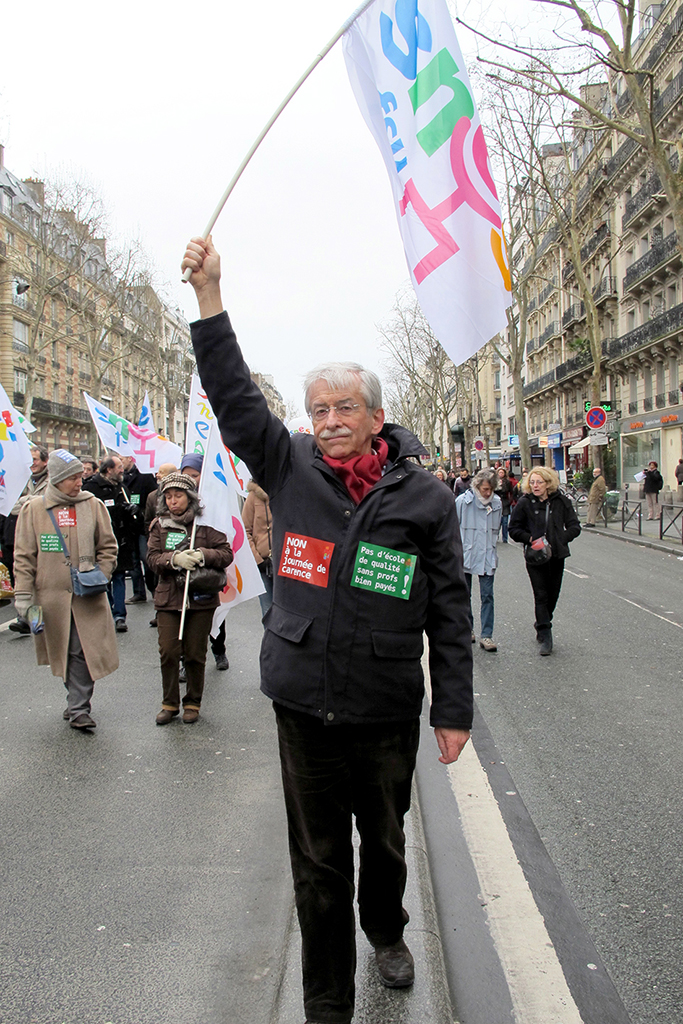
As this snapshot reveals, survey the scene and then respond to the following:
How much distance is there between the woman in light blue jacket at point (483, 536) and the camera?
7926 mm

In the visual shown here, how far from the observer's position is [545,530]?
7.74 metres

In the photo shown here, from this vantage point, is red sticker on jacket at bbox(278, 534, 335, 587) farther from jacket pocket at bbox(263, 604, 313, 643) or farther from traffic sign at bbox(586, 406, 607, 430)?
traffic sign at bbox(586, 406, 607, 430)

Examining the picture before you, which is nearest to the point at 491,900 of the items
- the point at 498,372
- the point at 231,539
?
the point at 231,539

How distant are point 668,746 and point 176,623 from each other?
10.4 feet

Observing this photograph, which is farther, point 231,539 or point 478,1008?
point 231,539

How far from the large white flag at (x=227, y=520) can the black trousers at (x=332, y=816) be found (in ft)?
12.2

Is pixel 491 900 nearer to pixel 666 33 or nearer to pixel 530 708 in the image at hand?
pixel 530 708

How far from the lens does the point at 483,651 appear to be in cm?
785

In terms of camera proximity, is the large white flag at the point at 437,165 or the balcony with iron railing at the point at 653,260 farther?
the balcony with iron railing at the point at 653,260

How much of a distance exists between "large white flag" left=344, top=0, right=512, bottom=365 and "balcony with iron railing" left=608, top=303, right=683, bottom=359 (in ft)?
108

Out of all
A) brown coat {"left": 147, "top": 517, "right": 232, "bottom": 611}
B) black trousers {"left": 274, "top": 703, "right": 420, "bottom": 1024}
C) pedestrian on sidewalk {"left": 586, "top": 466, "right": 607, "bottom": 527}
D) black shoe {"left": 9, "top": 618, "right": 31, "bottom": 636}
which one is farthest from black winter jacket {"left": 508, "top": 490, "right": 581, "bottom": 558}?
pedestrian on sidewalk {"left": 586, "top": 466, "right": 607, "bottom": 527}

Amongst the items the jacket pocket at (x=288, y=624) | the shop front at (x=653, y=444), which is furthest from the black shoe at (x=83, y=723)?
the shop front at (x=653, y=444)

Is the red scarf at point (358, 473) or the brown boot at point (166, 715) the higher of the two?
the red scarf at point (358, 473)

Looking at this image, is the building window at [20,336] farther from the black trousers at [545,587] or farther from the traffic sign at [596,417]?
the black trousers at [545,587]
